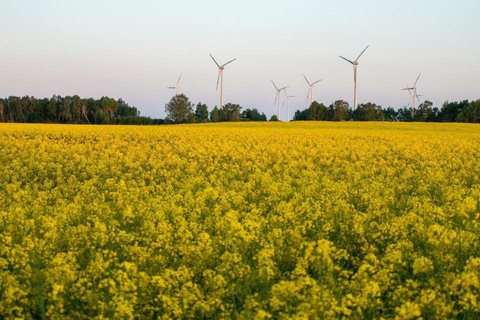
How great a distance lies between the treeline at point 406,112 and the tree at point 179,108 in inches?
871

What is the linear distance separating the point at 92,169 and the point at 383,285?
14237 millimetres

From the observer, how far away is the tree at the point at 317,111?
109125mm

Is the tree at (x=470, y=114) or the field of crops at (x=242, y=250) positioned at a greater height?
the tree at (x=470, y=114)

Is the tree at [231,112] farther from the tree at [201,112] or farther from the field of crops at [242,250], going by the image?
the field of crops at [242,250]

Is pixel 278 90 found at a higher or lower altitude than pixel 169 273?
→ higher

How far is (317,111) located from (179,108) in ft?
89.2

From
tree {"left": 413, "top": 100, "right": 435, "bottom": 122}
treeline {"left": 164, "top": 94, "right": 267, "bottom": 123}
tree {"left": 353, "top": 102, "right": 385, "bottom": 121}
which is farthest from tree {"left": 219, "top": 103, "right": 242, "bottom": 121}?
tree {"left": 413, "top": 100, "right": 435, "bottom": 122}

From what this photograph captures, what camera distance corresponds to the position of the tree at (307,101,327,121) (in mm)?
109125

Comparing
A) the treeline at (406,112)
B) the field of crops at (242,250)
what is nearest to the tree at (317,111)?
the treeline at (406,112)

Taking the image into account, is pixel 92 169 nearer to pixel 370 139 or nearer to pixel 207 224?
pixel 207 224

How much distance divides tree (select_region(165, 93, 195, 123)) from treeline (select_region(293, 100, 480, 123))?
22.1 meters

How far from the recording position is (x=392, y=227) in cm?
861

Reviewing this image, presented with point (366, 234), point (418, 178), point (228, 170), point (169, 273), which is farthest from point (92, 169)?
point (169, 273)

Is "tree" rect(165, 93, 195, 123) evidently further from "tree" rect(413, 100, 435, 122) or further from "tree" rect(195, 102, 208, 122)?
"tree" rect(413, 100, 435, 122)
